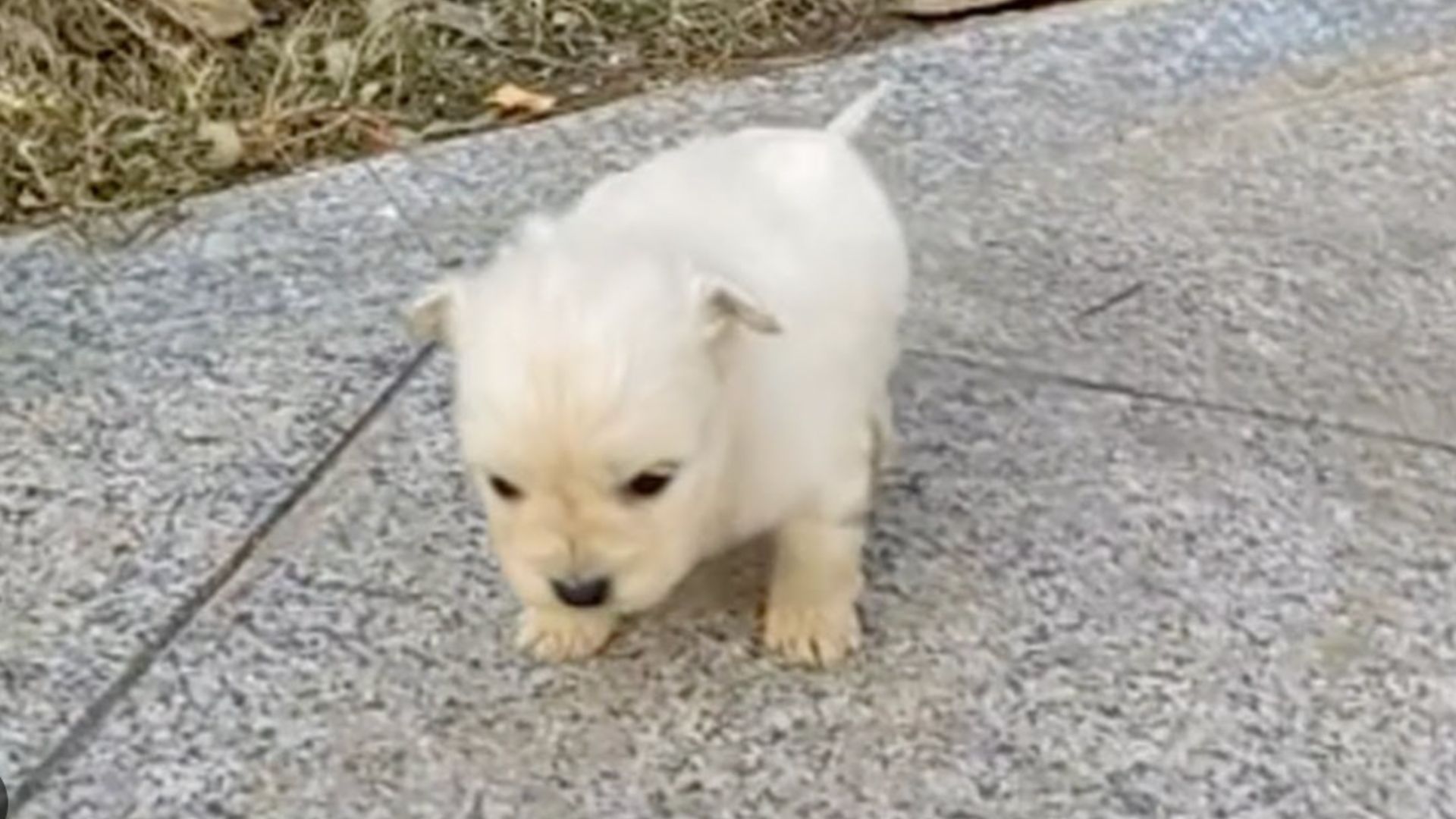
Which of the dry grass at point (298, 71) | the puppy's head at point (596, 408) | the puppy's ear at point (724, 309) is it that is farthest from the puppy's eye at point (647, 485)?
the dry grass at point (298, 71)

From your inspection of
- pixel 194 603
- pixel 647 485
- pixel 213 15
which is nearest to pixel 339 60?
pixel 213 15

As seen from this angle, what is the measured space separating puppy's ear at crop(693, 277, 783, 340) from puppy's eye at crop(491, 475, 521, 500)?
204 mm

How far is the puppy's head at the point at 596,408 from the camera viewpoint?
7.63 feet

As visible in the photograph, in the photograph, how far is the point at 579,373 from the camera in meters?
2.31

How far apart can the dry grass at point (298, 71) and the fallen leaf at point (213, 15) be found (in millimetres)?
12

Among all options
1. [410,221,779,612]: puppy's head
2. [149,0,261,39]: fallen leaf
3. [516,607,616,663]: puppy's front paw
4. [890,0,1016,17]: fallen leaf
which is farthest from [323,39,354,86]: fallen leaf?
[410,221,779,612]: puppy's head

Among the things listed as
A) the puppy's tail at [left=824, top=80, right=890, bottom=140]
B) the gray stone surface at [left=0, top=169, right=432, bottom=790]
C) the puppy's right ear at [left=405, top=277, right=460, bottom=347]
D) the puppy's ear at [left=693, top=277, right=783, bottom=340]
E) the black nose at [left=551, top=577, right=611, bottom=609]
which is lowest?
the gray stone surface at [left=0, top=169, right=432, bottom=790]

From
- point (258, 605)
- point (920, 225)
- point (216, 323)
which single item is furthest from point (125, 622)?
point (920, 225)

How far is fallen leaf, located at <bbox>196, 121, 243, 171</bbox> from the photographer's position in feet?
12.3

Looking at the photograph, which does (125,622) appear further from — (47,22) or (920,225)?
(47,22)

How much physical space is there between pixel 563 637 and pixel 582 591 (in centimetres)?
33

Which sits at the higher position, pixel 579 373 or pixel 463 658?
pixel 579 373

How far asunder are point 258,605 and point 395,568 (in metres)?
0.14

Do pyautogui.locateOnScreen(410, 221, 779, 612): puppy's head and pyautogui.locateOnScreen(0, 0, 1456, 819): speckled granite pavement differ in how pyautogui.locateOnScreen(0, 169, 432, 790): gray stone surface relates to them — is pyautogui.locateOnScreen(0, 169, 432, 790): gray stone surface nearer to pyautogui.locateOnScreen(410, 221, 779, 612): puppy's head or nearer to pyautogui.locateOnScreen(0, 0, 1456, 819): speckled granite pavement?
pyautogui.locateOnScreen(0, 0, 1456, 819): speckled granite pavement
